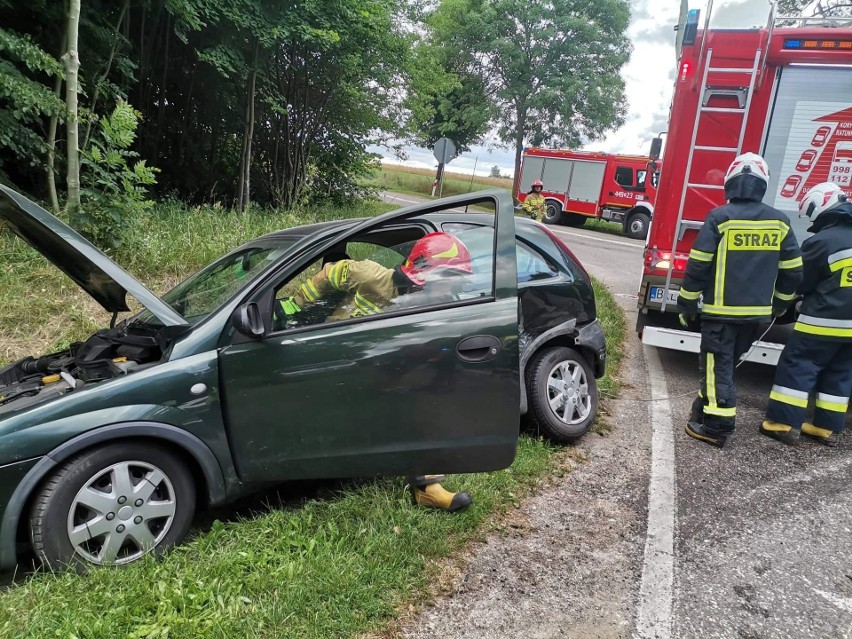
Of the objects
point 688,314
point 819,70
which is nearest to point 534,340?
point 688,314

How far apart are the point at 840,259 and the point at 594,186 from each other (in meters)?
18.1

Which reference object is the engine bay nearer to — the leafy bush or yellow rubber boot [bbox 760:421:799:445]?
the leafy bush

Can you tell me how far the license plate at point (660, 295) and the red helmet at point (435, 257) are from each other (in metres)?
3.09

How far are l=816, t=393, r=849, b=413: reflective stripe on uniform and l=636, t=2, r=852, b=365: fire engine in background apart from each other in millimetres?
486

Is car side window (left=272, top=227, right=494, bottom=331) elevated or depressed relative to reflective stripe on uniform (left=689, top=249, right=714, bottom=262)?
depressed

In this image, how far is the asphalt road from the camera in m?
2.28

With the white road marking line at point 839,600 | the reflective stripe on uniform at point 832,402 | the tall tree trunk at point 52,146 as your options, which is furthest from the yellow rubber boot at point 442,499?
the tall tree trunk at point 52,146

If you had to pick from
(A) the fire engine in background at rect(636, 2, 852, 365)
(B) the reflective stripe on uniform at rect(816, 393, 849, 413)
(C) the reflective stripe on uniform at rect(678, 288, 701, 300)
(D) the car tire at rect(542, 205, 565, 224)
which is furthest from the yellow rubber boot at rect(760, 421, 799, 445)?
(D) the car tire at rect(542, 205, 565, 224)

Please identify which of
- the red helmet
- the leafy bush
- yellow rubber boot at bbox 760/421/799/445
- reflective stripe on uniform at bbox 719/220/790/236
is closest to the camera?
the red helmet

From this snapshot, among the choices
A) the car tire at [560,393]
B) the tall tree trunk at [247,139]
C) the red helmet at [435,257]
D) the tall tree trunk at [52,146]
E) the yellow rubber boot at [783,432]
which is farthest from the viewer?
the tall tree trunk at [247,139]

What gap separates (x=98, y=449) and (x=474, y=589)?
66.8 inches

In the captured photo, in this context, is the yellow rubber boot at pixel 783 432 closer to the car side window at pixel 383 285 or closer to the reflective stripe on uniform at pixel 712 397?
the reflective stripe on uniform at pixel 712 397

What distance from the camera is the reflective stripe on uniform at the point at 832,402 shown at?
4125mm

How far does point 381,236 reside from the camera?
3.31 meters
